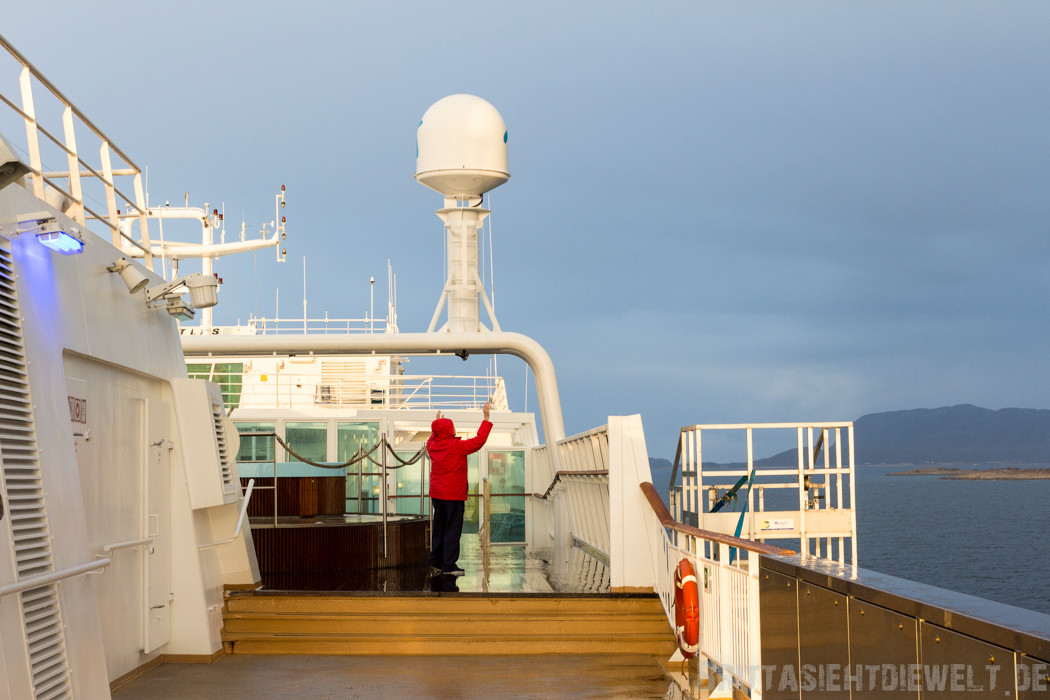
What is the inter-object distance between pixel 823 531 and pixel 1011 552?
61.9 metres

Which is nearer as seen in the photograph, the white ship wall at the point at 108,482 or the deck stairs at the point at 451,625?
the white ship wall at the point at 108,482

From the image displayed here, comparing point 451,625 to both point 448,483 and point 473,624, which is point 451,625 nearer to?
point 473,624

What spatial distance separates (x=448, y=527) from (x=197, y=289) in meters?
4.50

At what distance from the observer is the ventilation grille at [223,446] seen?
999 centimetres

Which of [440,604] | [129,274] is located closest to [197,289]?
[129,274]

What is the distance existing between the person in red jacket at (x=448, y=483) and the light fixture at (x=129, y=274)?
154 inches

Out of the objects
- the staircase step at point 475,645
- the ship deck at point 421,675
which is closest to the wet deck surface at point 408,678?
the ship deck at point 421,675

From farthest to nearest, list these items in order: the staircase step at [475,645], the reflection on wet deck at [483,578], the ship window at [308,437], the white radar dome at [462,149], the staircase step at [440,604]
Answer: the ship window at [308,437], the white radar dome at [462,149], the reflection on wet deck at [483,578], the staircase step at [440,604], the staircase step at [475,645]

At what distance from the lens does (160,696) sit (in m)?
8.02

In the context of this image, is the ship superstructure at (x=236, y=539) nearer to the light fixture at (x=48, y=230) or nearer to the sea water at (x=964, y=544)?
the light fixture at (x=48, y=230)

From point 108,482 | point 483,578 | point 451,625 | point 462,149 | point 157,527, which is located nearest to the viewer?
point 108,482

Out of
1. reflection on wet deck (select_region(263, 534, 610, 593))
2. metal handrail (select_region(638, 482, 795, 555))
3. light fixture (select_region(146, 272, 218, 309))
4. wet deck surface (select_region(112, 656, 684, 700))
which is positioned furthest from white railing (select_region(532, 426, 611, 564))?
light fixture (select_region(146, 272, 218, 309))

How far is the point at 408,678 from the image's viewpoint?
28.3ft

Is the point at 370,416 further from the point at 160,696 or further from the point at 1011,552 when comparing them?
the point at 1011,552
